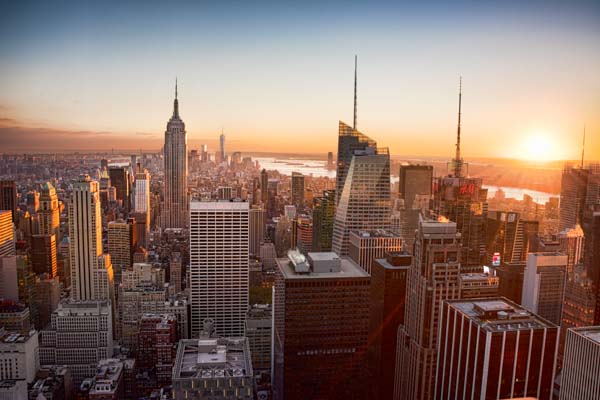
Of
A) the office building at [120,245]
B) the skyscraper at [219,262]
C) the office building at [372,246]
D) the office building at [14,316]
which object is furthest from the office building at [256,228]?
the office building at [14,316]

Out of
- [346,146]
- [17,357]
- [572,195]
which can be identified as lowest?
[17,357]

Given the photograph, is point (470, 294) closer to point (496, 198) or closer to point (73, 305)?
point (496, 198)

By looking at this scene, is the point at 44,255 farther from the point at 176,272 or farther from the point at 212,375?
the point at 212,375

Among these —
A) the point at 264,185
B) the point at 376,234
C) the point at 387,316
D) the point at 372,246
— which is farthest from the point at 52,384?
the point at 376,234

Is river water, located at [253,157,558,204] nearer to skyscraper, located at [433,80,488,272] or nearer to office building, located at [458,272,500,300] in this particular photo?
skyscraper, located at [433,80,488,272]

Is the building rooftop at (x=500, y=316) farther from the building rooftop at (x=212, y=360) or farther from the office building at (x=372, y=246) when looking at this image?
the office building at (x=372, y=246)

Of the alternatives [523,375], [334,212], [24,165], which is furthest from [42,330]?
[523,375]
